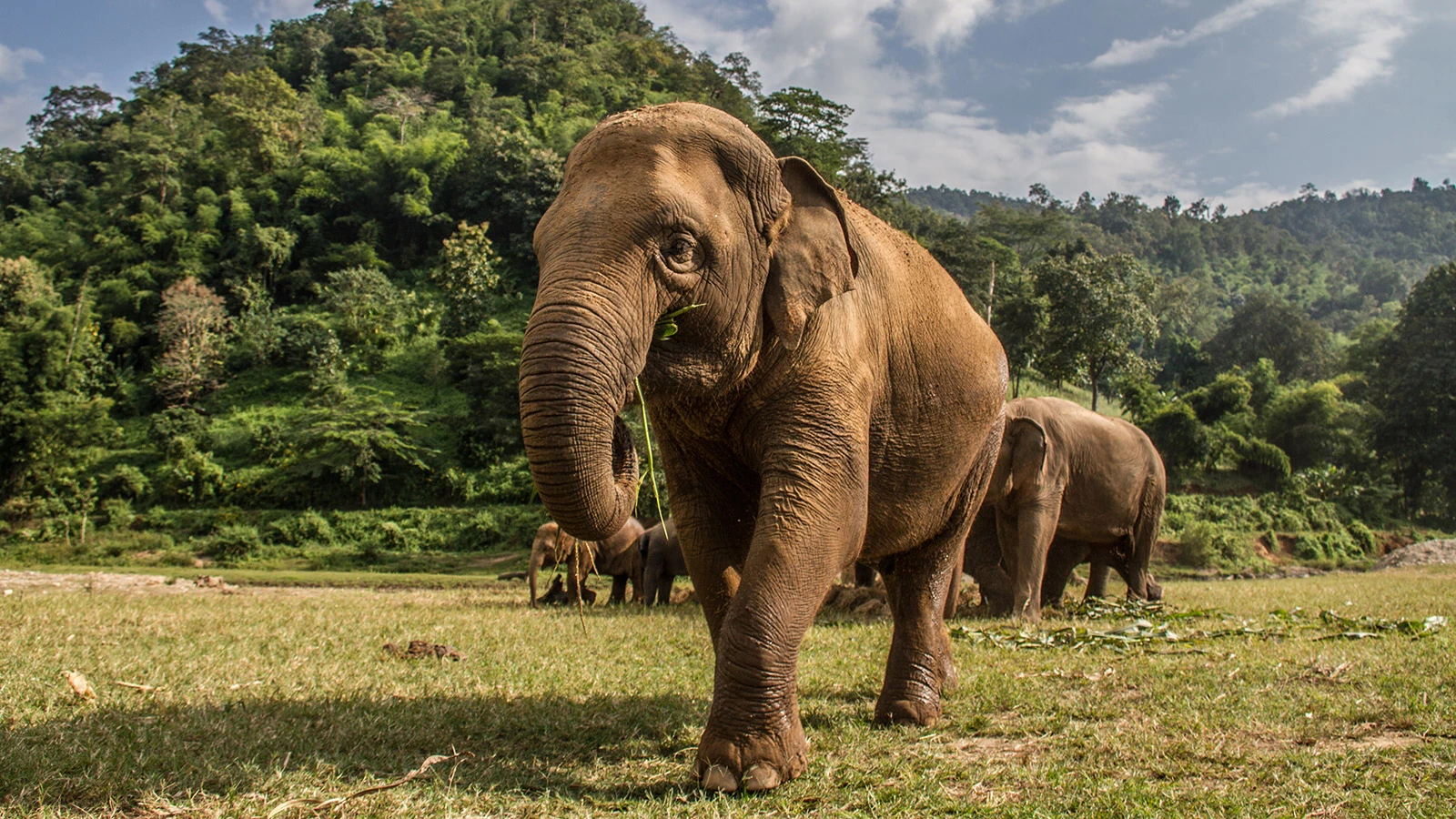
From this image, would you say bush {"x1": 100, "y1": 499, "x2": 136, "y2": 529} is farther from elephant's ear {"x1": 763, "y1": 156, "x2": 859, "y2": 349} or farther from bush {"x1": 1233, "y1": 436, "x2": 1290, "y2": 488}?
Result: bush {"x1": 1233, "y1": 436, "x2": 1290, "y2": 488}

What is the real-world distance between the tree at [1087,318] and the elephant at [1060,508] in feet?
91.4

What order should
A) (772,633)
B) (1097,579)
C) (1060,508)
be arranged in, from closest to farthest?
(772,633) < (1060,508) < (1097,579)

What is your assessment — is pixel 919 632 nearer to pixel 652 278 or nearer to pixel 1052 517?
pixel 652 278

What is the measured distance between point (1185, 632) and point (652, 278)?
7560 mm

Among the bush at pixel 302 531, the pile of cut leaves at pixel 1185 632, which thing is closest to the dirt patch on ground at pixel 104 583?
the pile of cut leaves at pixel 1185 632

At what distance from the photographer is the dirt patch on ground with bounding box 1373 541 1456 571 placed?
29.3m

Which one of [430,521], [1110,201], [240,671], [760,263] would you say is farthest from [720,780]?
[1110,201]

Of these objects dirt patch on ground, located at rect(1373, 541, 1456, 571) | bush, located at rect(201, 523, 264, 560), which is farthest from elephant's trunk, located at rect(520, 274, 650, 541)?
bush, located at rect(201, 523, 264, 560)

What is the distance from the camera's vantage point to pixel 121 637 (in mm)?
8156

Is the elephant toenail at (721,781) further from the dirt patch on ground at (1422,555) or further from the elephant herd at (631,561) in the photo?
the dirt patch on ground at (1422,555)

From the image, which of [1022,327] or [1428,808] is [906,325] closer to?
[1428,808]

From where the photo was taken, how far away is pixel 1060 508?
42.3ft

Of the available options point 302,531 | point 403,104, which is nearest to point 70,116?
point 403,104

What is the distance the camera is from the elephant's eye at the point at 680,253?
4.16 meters
